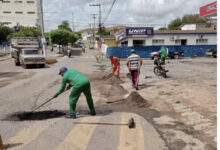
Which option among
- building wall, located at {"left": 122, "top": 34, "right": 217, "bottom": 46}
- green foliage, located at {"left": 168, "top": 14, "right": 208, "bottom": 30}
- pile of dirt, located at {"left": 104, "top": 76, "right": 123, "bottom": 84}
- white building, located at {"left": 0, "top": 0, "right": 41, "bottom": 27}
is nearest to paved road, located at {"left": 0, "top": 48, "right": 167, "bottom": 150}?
pile of dirt, located at {"left": 104, "top": 76, "right": 123, "bottom": 84}

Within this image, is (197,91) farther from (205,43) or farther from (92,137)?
(205,43)

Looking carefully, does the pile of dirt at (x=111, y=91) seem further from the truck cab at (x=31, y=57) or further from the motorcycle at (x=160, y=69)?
the truck cab at (x=31, y=57)

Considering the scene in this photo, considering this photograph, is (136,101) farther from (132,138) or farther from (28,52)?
(28,52)

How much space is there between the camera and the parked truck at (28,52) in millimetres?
20655

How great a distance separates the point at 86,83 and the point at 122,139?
1910 mm

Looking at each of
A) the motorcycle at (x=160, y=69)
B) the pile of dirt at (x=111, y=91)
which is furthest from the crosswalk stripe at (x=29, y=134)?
the motorcycle at (x=160, y=69)

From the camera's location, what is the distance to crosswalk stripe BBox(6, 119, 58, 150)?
4355 mm

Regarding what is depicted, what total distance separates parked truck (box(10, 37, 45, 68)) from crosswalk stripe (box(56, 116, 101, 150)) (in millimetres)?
17077

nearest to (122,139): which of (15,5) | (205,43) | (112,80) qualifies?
(112,80)

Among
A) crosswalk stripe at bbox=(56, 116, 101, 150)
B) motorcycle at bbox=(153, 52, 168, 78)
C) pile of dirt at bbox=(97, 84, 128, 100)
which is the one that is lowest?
crosswalk stripe at bbox=(56, 116, 101, 150)

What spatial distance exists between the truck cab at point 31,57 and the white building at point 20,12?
6643 centimetres

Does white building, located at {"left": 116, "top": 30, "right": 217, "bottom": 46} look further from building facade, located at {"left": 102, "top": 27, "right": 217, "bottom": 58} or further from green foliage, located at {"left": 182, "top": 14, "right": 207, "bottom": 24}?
green foliage, located at {"left": 182, "top": 14, "right": 207, "bottom": 24}

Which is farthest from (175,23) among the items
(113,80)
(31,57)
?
(113,80)

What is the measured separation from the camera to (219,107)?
9.56ft
